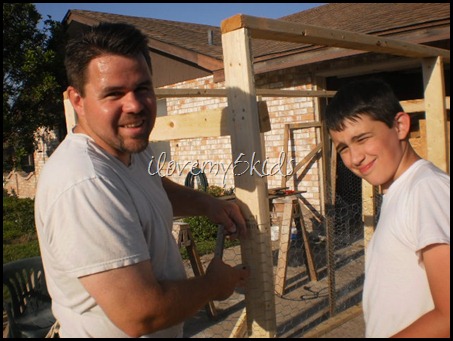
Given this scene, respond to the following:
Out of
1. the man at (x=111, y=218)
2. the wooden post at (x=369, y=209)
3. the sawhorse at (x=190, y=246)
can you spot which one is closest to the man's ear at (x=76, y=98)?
the man at (x=111, y=218)

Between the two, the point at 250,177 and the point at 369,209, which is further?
the point at 369,209

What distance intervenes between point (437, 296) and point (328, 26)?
7197 millimetres

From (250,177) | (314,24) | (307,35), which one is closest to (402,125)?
(250,177)

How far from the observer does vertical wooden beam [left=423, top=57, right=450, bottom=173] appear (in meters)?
3.27

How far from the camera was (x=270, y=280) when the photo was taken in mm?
1929

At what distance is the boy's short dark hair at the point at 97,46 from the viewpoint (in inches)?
61.6

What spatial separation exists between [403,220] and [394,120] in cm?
42

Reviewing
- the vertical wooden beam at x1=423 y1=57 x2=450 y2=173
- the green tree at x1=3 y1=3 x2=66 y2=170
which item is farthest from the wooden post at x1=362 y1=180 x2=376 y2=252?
the green tree at x1=3 y1=3 x2=66 y2=170

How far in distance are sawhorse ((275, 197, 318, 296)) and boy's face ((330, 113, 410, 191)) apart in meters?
3.34

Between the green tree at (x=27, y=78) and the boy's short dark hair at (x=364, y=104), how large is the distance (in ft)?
29.6

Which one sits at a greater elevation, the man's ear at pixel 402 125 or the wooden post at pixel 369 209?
the man's ear at pixel 402 125

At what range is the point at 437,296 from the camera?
120 cm

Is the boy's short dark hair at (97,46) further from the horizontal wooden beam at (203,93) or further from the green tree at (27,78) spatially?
the green tree at (27,78)

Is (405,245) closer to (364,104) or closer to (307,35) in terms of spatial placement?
(364,104)
